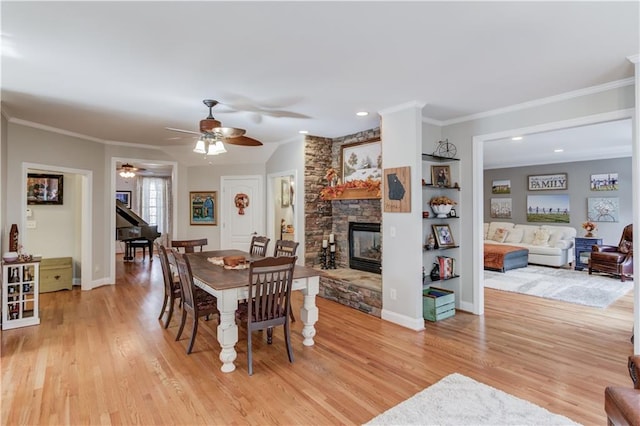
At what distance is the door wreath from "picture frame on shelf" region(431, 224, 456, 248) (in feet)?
12.1

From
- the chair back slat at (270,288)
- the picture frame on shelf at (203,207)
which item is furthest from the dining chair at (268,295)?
the picture frame on shelf at (203,207)

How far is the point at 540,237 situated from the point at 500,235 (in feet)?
2.88

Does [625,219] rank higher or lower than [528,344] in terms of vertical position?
higher

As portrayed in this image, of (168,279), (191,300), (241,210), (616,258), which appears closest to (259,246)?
(168,279)

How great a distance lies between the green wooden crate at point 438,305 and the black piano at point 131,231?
682 cm

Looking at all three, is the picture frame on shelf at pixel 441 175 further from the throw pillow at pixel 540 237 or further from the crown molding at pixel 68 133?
the crown molding at pixel 68 133

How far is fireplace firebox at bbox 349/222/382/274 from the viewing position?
5.04m

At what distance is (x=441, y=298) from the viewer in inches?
160

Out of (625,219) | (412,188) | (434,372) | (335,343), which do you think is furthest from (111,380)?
(625,219)

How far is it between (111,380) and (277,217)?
183 inches

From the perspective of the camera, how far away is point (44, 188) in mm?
5516

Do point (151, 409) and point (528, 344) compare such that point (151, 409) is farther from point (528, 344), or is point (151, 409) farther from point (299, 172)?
point (299, 172)

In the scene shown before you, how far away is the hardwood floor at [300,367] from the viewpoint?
2271 millimetres

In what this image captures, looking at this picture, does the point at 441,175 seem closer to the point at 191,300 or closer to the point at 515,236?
the point at 191,300
